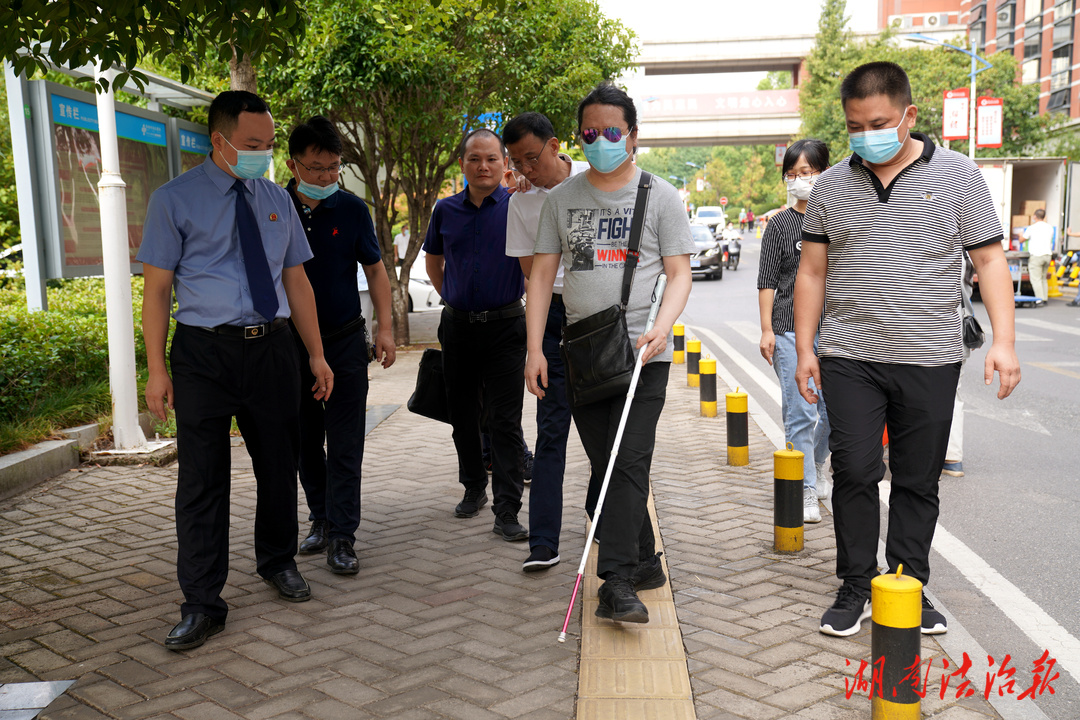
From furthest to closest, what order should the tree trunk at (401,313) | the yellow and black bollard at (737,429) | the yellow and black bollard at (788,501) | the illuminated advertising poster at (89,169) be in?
the tree trunk at (401,313) < the illuminated advertising poster at (89,169) < the yellow and black bollard at (737,429) < the yellow and black bollard at (788,501)

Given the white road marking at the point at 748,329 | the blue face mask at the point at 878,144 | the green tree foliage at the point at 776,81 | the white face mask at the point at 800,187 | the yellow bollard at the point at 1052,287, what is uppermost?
the green tree foliage at the point at 776,81

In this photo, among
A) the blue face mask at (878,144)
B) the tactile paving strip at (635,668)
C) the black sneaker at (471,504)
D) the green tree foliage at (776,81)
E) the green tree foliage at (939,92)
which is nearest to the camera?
the tactile paving strip at (635,668)

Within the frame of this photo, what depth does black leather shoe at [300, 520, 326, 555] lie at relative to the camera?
505 cm

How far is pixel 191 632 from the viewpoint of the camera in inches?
148

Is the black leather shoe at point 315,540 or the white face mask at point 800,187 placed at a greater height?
the white face mask at point 800,187

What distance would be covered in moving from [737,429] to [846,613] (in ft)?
9.69

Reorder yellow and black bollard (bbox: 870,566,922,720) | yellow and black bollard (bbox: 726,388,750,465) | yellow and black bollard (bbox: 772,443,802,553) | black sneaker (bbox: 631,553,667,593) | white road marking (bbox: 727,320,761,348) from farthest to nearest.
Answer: white road marking (bbox: 727,320,761,348) → yellow and black bollard (bbox: 726,388,750,465) → yellow and black bollard (bbox: 772,443,802,553) → black sneaker (bbox: 631,553,667,593) → yellow and black bollard (bbox: 870,566,922,720)

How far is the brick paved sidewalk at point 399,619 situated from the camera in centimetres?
327

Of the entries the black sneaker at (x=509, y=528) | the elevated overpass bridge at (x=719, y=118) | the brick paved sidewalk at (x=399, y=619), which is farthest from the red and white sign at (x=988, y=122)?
the black sneaker at (x=509, y=528)

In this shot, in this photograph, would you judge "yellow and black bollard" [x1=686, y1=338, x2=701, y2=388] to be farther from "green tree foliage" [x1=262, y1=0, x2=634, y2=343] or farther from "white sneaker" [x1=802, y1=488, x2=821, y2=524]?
"white sneaker" [x1=802, y1=488, x2=821, y2=524]

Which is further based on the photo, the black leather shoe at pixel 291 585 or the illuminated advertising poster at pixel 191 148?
the illuminated advertising poster at pixel 191 148

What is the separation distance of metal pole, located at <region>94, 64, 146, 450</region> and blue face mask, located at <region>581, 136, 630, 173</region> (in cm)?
446

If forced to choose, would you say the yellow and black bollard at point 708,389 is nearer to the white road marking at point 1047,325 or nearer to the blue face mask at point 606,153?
the blue face mask at point 606,153

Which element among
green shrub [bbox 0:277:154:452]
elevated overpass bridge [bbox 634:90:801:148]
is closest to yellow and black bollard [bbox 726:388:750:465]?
green shrub [bbox 0:277:154:452]
